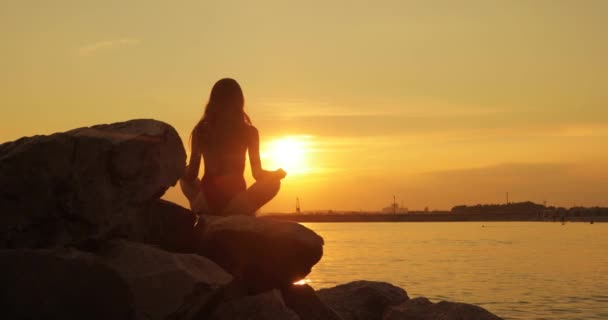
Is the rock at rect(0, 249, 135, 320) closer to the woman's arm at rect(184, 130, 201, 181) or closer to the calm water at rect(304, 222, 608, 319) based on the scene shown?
the woman's arm at rect(184, 130, 201, 181)

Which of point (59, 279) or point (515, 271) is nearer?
point (59, 279)

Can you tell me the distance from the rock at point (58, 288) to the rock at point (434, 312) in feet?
14.1

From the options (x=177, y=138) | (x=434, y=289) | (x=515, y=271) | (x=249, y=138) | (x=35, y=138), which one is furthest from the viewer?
(x=515, y=271)

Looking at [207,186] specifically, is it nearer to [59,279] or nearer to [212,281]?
[212,281]

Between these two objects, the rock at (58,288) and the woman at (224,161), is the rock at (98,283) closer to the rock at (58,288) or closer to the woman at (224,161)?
the rock at (58,288)

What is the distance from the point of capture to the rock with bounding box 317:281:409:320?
1083 cm

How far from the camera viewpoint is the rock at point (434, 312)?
9.99m

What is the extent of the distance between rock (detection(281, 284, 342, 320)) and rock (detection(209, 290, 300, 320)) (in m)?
0.99

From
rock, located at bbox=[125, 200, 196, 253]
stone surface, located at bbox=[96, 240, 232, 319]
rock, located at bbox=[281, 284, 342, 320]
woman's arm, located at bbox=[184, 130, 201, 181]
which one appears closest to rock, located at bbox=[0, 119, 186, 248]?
stone surface, located at bbox=[96, 240, 232, 319]

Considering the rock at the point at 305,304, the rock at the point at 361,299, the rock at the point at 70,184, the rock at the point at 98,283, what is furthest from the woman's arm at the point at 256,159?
the rock at the point at 98,283

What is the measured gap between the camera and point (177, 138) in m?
8.03

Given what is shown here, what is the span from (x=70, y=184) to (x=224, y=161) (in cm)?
349

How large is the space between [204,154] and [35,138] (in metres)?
3.39

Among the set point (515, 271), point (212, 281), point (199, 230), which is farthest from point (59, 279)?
point (515, 271)
